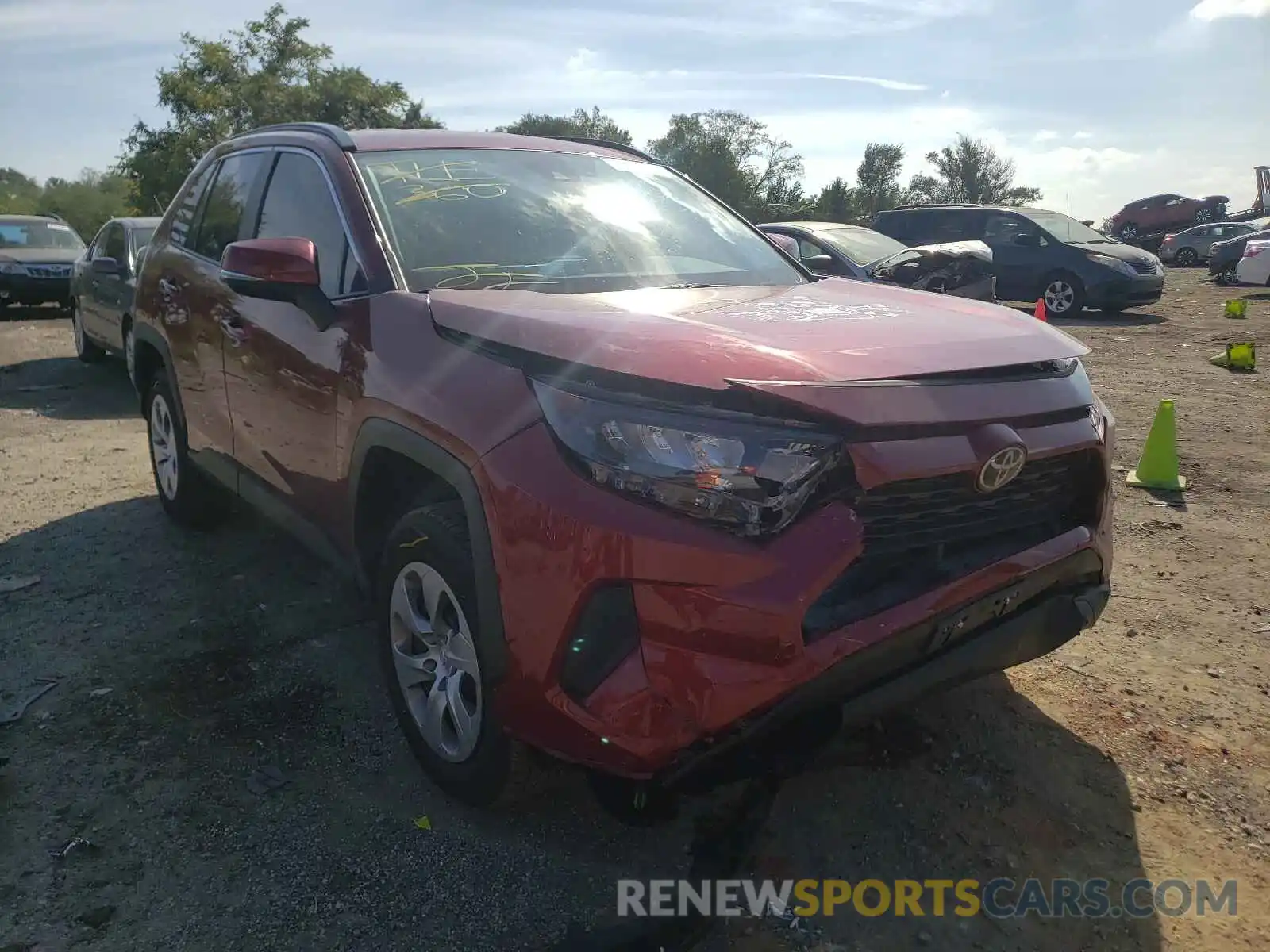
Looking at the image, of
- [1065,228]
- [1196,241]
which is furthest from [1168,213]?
[1065,228]

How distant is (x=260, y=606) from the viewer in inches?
162

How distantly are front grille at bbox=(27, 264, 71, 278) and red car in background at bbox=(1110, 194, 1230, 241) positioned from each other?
113 feet

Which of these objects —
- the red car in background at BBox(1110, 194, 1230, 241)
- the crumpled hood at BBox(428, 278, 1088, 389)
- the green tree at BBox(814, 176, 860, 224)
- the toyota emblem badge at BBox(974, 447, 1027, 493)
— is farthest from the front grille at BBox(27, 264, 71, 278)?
the green tree at BBox(814, 176, 860, 224)

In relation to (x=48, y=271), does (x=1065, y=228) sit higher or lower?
higher

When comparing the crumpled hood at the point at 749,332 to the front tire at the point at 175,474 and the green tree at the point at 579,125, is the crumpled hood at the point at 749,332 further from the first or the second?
the green tree at the point at 579,125

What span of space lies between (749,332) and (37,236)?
17.6 meters

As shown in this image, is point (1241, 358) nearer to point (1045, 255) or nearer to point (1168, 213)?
point (1045, 255)

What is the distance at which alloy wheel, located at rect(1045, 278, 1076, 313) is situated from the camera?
1440cm

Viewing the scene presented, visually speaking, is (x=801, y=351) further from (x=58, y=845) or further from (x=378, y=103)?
(x=378, y=103)

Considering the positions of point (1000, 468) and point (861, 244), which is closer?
point (1000, 468)

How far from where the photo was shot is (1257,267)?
17.1 meters

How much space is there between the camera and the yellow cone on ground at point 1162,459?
536 cm

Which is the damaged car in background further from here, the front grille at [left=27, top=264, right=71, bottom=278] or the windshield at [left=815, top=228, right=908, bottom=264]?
the front grille at [left=27, top=264, right=71, bottom=278]

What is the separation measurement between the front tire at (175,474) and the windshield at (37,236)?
13453 millimetres
